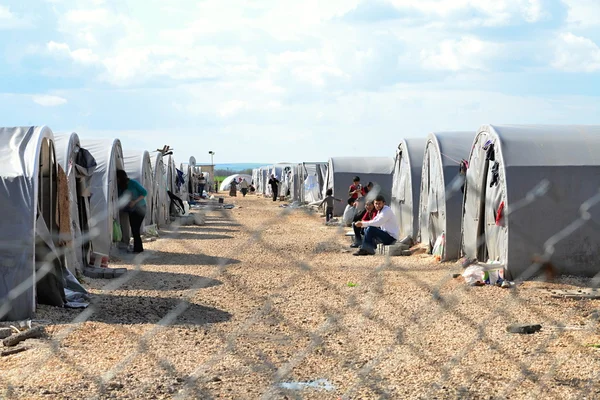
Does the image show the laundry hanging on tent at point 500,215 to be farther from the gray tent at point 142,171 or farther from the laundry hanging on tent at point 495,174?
the gray tent at point 142,171

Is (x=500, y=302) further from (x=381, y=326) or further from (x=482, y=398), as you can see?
(x=482, y=398)

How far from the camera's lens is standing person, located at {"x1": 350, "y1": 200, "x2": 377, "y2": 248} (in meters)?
16.7

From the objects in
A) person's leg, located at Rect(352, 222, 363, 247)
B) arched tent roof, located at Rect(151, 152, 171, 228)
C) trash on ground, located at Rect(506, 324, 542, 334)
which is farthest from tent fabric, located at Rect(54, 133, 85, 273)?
arched tent roof, located at Rect(151, 152, 171, 228)

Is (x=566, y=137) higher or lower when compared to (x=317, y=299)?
higher

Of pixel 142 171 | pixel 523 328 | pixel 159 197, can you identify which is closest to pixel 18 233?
pixel 523 328

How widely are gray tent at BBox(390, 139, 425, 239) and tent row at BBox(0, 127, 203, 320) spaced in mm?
6243

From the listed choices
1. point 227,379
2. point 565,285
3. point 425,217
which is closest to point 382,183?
point 425,217

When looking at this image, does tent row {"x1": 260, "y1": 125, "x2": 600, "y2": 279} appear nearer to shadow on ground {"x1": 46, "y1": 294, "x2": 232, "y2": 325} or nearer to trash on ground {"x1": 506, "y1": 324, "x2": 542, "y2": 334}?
trash on ground {"x1": 506, "y1": 324, "x2": 542, "y2": 334}

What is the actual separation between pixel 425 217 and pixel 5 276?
10.6 metres

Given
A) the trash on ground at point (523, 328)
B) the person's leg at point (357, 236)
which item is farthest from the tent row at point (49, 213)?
the person's leg at point (357, 236)

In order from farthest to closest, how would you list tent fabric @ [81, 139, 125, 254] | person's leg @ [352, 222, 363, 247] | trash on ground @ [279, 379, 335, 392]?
person's leg @ [352, 222, 363, 247]
tent fabric @ [81, 139, 125, 254]
trash on ground @ [279, 379, 335, 392]

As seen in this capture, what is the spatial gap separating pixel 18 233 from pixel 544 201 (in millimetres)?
7132

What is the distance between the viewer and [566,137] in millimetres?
13414

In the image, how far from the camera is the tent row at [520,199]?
12227 mm
